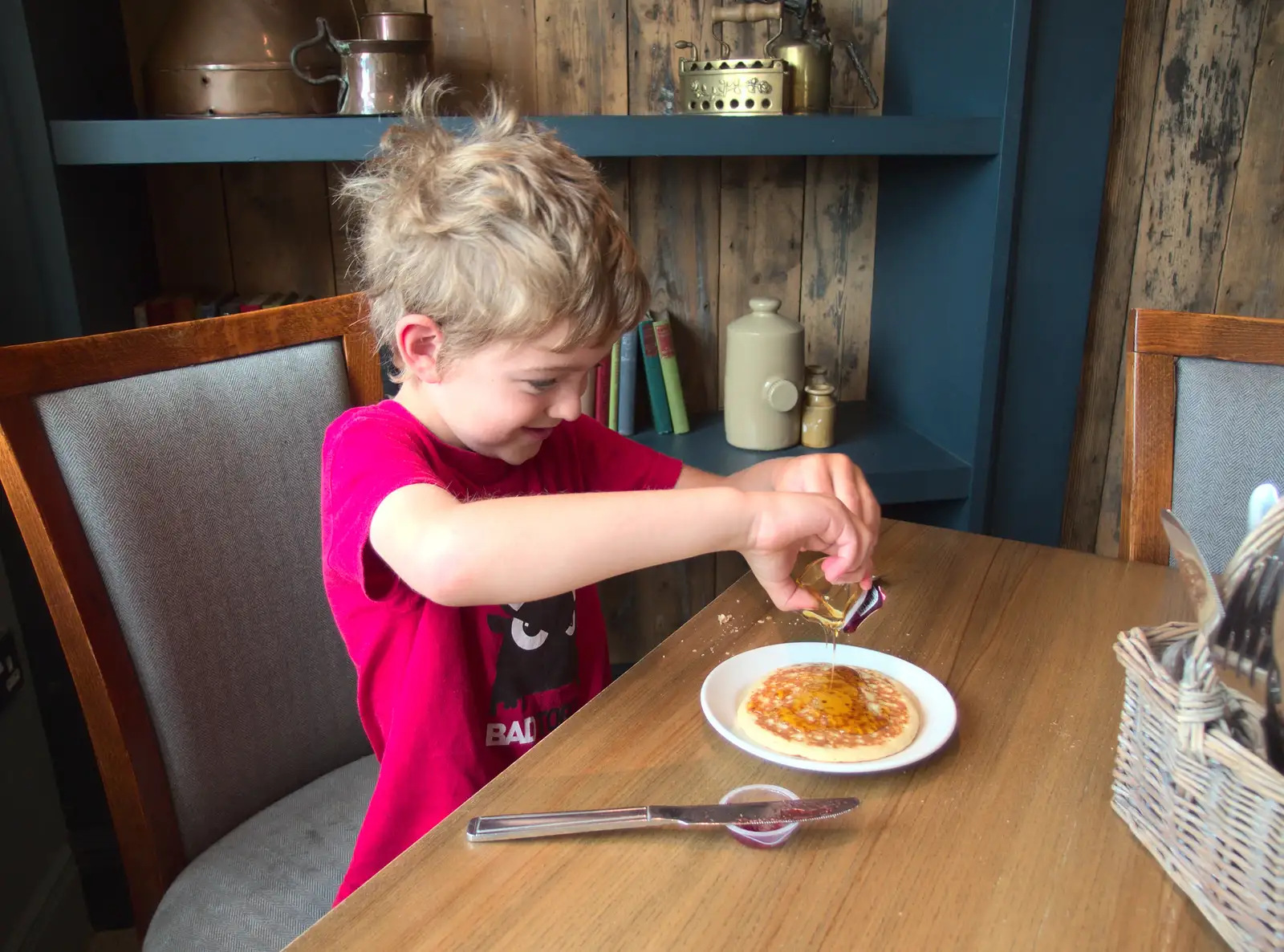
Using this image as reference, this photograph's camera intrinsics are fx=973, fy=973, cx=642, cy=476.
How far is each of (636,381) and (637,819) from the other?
1.28 meters

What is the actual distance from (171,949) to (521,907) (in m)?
0.49

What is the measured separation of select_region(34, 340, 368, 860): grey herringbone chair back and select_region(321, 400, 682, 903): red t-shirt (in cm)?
11

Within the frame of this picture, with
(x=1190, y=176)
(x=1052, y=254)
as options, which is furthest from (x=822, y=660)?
(x=1190, y=176)

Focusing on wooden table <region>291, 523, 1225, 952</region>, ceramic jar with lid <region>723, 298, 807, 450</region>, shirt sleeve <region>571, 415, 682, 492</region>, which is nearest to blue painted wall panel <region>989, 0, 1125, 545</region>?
ceramic jar with lid <region>723, 298, 807, 450</region>

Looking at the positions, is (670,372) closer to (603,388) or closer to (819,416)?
(603,388)

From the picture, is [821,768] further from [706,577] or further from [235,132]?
[706,577]

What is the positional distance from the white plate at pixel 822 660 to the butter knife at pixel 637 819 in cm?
7

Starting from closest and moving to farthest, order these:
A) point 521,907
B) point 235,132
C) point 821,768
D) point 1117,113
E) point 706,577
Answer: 1. point 521,907
2. point 821,768
3. point 235,132
4. point 1117,113
5. point 706,577

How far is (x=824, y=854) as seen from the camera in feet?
2.00

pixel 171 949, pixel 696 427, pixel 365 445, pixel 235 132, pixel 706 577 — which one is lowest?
pixel 706 577

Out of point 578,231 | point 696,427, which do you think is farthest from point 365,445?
point 696,427

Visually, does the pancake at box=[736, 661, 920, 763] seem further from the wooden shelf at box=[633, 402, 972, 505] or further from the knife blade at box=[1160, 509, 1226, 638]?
the wooden shelf at box=[633, 402, 972, 505]

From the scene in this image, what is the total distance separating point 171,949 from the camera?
Answer: 86cm

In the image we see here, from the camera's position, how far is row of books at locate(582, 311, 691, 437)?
180cm
